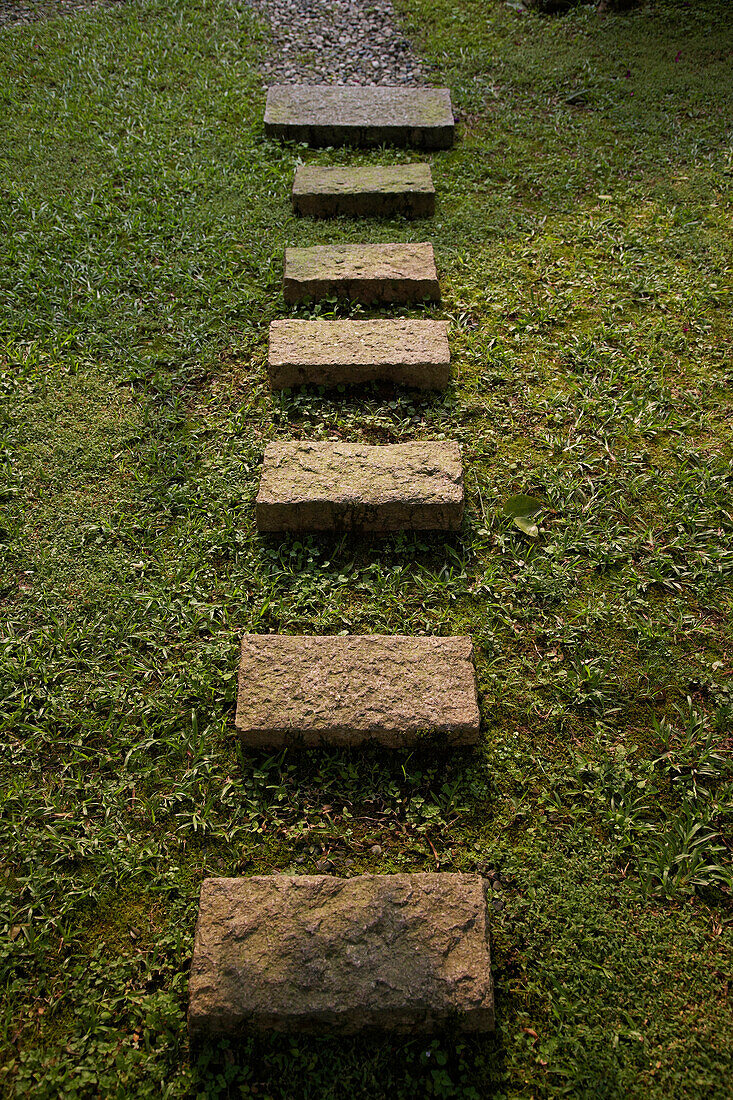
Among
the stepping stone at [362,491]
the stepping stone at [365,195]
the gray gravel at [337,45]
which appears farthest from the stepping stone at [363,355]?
the gray gravel at [337,45]

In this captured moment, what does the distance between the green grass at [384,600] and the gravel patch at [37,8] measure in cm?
237

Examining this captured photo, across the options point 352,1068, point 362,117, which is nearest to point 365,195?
point 362,117

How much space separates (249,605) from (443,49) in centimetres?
535

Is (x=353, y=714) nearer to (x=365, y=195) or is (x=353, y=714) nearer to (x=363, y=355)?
(x=363, y=355)

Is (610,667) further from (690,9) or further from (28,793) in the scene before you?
(690,9)

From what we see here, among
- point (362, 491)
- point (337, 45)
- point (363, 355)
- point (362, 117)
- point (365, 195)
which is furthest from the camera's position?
point (337, 45)

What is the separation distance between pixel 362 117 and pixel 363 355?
2.50 m

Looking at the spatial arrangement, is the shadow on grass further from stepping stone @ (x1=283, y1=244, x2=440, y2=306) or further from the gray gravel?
the gray gravel

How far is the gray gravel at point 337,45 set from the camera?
588 centimetres

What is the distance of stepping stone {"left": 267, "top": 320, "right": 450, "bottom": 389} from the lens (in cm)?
353

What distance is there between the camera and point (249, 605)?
2873 mm

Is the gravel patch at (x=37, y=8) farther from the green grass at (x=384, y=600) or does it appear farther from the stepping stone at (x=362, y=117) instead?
the stepping stone at (x=362, y=117)

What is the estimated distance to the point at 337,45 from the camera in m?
6.27

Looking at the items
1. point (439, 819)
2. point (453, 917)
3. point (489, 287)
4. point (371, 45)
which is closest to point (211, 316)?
point (489, 287)
